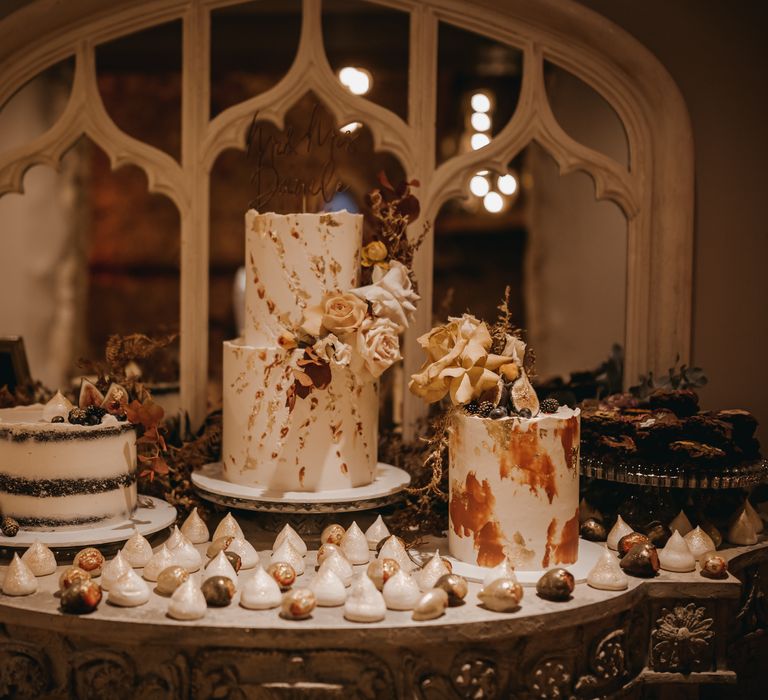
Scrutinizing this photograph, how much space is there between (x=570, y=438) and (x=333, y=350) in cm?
45

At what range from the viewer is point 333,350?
5.85 ft

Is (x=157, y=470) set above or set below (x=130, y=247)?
below

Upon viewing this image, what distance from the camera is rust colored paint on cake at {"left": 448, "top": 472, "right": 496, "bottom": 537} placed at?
1.65 m

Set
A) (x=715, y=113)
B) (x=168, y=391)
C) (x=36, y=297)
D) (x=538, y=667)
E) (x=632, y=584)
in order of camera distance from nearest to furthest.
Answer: (x=538, y=667) → (x=632, y=584) → (x=715, y=113) → (x=168, y=391) → (x=36, y=297)

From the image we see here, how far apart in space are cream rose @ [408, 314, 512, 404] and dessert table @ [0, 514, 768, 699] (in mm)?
338

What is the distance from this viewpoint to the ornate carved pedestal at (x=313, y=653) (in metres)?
1.45

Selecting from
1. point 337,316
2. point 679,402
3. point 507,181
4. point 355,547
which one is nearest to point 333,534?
point 355,547

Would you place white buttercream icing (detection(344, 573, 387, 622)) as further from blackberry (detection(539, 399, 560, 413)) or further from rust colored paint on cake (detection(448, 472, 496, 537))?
blackberry (detection(539, 399, 560, 413))

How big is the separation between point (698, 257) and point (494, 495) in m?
0.96

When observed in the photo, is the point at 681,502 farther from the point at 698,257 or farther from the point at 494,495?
the point at 698,257

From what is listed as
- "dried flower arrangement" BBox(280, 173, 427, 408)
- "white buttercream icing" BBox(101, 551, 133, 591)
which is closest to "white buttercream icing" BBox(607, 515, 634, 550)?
"dried flower arrangement" BBox(280, 173, 427, 408)

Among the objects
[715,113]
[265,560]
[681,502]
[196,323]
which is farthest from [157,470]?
[715,113]

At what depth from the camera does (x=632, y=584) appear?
164 centimetres

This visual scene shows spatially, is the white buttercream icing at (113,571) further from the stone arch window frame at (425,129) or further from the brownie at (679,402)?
the brownie at (679,402)
